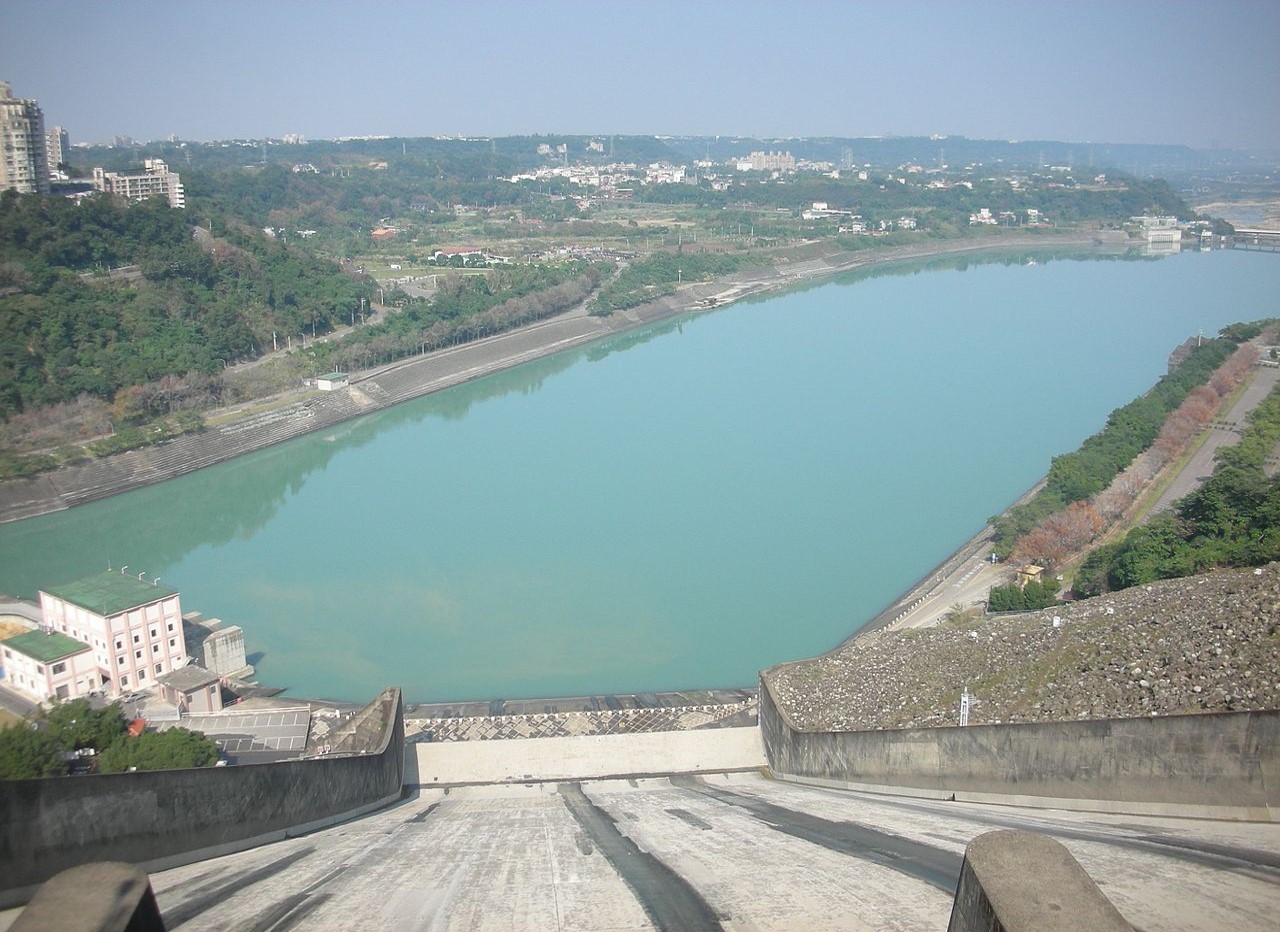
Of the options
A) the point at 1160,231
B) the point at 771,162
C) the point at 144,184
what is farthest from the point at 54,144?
the point at 771,162

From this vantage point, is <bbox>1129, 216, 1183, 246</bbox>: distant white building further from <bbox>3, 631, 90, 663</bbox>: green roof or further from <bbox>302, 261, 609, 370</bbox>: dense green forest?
<bbox>3, 631, 90, 663</bbox>: green roof

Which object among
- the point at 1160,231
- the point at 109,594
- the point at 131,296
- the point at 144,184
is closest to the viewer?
the point at 109,594

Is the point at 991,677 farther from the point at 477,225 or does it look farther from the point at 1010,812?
the point at 477,225

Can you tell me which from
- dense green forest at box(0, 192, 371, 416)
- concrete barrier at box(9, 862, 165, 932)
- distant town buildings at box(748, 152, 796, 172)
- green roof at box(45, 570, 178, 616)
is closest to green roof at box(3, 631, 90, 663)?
green roof at box(45, 570, 178, 616)

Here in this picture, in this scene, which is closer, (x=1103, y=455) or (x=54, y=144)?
(x=1103, y=455)

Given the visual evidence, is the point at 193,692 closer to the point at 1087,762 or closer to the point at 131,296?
the point at 1087,762
